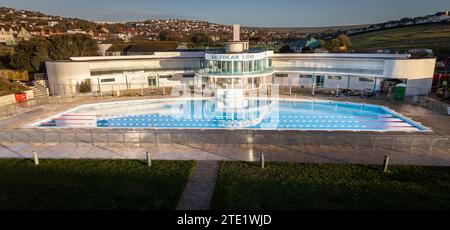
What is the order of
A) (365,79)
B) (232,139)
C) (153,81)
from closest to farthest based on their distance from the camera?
1. (232,139)
2. (365,79)
3. (153,81)

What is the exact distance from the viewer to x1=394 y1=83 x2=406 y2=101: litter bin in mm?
30003

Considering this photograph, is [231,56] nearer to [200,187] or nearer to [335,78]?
[335,78]

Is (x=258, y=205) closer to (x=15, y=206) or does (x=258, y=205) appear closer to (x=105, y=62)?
(x=15, y=206)

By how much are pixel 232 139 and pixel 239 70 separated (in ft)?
60.4

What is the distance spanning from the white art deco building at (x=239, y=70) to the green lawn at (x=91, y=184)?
21799mm

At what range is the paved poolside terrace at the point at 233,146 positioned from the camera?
53.0 ft

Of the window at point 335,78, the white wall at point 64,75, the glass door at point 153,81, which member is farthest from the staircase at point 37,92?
the window at point 335,78

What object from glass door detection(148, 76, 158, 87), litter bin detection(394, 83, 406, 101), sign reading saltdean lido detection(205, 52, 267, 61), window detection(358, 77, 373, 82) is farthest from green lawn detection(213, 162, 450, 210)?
glass door detection(148, 76, 158, 87)

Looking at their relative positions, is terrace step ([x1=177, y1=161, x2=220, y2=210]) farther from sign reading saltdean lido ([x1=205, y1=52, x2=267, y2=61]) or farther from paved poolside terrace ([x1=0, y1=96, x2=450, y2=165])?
sign reading saltdean lido ([x1=205, y1=52, x2=267, y2=61])

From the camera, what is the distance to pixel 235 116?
90.1ft

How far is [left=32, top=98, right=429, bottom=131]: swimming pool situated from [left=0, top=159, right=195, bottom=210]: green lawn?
8.21 metres

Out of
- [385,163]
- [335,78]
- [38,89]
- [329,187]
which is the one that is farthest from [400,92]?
[38,89]

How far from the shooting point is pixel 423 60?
31.8 m
